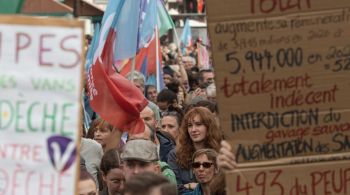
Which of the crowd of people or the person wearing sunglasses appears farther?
the person wearing sunglasses

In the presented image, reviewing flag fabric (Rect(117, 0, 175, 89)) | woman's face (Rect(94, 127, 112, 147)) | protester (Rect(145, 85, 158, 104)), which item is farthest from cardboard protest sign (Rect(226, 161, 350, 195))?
flag fabric (Rect(117, 0, 175, 89))

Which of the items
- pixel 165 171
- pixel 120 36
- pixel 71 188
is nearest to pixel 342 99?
pixel 71 188

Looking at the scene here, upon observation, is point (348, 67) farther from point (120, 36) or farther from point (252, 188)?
point (120, 36)

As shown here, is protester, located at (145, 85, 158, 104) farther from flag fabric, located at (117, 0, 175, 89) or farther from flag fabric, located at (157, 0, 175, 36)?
flag fabric, located at (157, 0, 175, 36)

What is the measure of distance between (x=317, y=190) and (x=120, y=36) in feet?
18.5

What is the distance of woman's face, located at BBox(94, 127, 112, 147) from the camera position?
9125 millimetres

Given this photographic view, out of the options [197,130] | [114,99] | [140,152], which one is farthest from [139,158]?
[114,99]

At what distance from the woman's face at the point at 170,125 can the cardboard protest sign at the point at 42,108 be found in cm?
510

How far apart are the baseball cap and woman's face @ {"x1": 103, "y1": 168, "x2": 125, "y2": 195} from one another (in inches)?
11.5

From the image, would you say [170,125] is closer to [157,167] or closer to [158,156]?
[158,156]

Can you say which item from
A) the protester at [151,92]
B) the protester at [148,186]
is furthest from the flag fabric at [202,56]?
the protester at [148,186]

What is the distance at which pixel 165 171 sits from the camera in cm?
768

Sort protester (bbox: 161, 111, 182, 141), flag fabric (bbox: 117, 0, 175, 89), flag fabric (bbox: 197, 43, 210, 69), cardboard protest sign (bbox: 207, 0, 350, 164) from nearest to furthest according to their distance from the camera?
cardboard protest sign (bbox: 207, 0, 350, 164) → protester (bbox: 161, 111, 182, 141) → flag fabric (bbox: 117, 0, 175, 89) → flag fabric (bbox: 197, 43, 210, 69)

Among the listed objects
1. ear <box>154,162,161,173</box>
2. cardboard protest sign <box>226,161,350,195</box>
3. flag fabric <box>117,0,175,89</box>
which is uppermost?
flag fabric <box>117,0,175,89</box>
